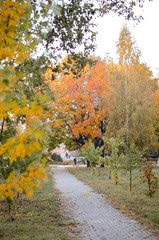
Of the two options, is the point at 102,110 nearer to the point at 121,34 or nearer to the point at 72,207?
the point at 121,34

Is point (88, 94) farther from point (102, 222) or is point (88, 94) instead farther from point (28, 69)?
point (28, 69)

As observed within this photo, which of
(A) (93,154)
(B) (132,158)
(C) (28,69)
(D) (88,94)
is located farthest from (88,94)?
(C) (28,69)

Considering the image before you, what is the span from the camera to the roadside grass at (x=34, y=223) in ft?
18.3

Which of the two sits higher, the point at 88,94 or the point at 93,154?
the point at 88,94

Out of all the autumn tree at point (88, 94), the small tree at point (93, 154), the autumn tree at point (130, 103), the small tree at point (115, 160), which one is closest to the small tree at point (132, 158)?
the small tree at point (115, 160)

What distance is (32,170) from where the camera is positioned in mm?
2930

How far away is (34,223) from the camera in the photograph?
6754 mm

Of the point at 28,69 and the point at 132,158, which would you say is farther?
the point at 132,158

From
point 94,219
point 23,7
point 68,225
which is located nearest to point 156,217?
point 94,219

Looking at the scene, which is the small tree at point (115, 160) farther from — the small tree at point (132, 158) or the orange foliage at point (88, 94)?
the orange foliage at point (88, 94)

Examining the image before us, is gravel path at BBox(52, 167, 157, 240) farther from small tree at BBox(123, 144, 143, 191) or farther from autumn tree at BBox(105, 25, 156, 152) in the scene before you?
autumn tree at BBox(105, 25, 156, 152)

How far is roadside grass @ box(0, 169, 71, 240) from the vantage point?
559 centimetres

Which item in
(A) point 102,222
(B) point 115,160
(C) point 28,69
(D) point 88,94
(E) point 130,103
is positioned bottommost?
(A) point 102,222

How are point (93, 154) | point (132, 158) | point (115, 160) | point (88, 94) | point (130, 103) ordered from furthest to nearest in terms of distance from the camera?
point (88, 94), point (130, 103), point (93, 154), point (115, 160), point (132, 158)
